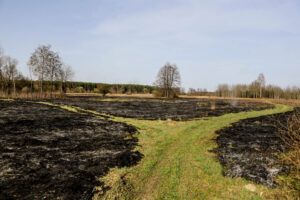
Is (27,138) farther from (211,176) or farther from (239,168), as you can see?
(239,168)

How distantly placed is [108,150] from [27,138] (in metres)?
6.74

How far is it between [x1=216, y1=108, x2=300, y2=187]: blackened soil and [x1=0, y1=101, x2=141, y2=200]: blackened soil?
5.98 metres

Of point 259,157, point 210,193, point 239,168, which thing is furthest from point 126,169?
point 259,157

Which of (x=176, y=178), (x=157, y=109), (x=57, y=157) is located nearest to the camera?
(x=176, y=178)

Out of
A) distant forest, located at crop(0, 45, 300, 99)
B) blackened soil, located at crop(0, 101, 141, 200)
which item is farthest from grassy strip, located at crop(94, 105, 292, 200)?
distant forest, located at crop(0, 45, 300, 99)

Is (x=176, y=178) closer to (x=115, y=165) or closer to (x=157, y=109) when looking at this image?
(x=115, y=165)

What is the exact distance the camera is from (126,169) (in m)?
9.03

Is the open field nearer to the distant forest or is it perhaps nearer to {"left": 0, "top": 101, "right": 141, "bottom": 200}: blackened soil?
{"left": 0, "top": 101, "right": 141, "bottom": 200}: blackened soil

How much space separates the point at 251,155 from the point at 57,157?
41.5 ft

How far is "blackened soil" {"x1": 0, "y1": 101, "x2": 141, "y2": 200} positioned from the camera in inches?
273

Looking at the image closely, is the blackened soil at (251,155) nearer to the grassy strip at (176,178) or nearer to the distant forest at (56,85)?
the grassy strip at (176,178)

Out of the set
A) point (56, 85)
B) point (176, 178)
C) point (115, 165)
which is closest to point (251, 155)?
point (176, 178)

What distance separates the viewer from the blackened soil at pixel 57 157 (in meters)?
6.93

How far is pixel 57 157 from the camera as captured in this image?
999 centimetres
